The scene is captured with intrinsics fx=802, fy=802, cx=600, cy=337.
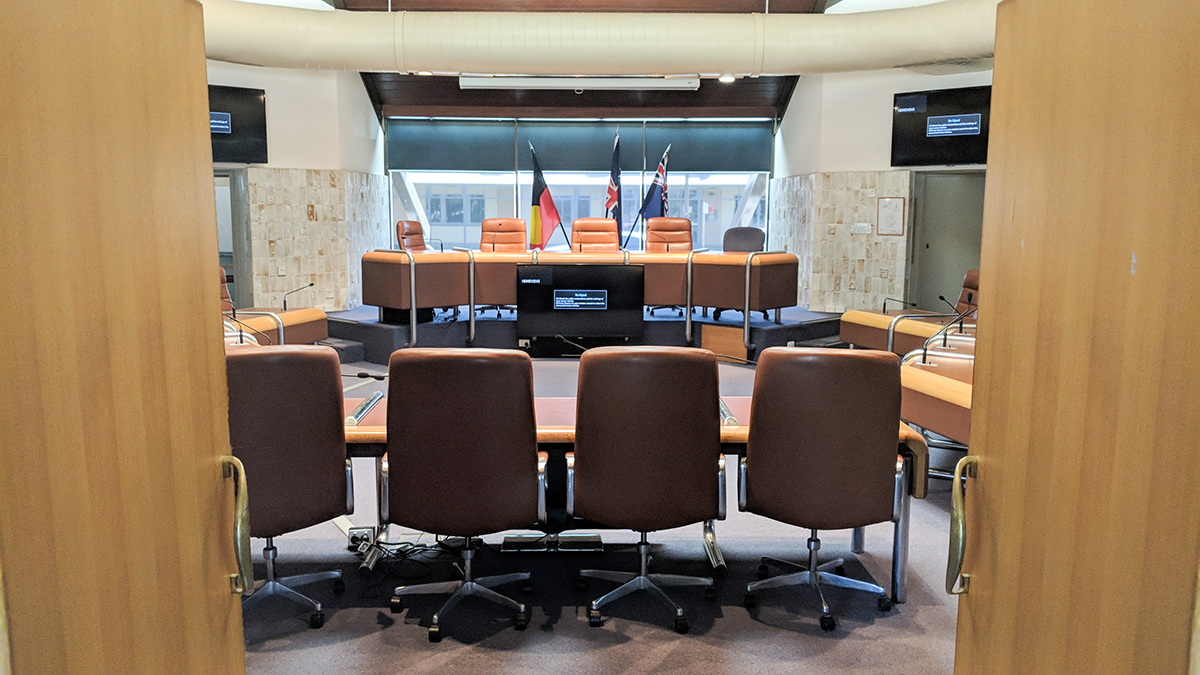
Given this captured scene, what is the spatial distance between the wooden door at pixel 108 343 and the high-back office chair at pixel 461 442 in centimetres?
132

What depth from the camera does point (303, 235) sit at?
925 centimetres

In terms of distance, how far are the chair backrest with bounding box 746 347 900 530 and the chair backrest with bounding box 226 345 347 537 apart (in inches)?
58.5

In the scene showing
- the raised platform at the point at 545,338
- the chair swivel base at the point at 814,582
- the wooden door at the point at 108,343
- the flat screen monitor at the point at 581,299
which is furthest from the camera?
the raised platform at the point at 545,338

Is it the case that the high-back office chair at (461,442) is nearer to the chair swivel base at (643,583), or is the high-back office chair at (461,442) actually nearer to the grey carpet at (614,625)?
the grey carpet at (614,625)

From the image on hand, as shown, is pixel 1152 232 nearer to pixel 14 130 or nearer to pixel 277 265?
pixel 14 130

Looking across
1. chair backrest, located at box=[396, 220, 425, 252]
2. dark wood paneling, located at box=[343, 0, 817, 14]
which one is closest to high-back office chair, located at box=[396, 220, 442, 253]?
chair backrest, located at box=[396, 220, 425, 252]

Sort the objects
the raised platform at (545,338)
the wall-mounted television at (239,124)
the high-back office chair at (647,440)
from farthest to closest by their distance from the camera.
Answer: the wall-mounted television at (239,124) → the raised platform at (545,338) → the high-back office chair at (647,440)

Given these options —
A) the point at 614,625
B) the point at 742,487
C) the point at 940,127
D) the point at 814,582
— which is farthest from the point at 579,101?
the point at 614,625

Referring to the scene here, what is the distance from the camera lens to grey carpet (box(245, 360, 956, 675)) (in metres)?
2.56

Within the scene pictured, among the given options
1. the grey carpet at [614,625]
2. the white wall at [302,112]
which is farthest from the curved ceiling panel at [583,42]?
the grey carpet at [614,625]

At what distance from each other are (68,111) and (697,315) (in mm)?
8112

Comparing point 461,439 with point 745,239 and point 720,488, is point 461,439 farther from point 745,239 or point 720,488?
point 745,239

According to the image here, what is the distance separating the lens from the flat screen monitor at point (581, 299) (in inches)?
289

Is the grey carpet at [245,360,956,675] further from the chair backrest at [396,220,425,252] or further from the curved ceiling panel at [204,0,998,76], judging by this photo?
the chair backrest at [396,220,425,252]
